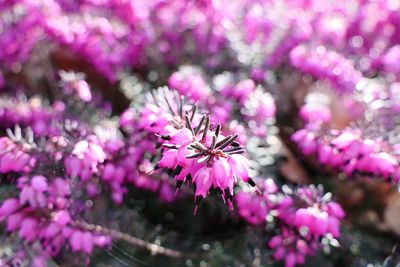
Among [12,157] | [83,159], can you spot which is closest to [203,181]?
[83,159]

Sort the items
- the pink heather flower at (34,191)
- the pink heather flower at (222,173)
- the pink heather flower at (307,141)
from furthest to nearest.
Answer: the pink heather flower at (307,141)
the pink heather flower at (34,191)
the pink heather flower at (222,173)

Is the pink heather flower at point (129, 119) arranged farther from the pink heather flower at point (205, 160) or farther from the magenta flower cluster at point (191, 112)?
the pink heather flower at point (205, 160)

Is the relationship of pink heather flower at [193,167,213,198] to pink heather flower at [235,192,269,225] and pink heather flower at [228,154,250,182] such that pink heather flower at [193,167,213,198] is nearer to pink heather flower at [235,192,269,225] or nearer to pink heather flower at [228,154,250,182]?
pink heather flower at [228,154,250,182]

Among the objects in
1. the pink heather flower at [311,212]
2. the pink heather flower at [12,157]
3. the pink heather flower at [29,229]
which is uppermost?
the pink heather flower at [12,157]

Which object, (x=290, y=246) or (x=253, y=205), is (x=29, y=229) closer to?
(x=253, y=205)

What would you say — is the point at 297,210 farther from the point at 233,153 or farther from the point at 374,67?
the point at 374,67

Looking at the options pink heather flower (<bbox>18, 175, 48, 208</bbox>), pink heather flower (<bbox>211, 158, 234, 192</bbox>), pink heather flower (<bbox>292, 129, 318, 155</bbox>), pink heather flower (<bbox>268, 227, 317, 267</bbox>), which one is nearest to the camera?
pink heather flower (<bbox>211, 158, 234, 192</bbox>)

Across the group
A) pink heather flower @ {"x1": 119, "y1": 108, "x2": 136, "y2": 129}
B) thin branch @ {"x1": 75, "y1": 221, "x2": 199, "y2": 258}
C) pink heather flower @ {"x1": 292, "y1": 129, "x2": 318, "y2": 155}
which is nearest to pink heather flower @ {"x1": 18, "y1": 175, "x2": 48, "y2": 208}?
thin branch @ {"x1": 75, "y1": 221, "x2": 199, "y2": 258}

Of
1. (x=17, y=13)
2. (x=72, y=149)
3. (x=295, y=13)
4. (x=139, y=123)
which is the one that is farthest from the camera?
(x=295, y=13)

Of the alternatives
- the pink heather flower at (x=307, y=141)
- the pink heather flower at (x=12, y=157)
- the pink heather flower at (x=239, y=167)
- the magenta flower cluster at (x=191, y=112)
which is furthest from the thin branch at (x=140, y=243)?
the pink heather flower at (x=239, y=167)

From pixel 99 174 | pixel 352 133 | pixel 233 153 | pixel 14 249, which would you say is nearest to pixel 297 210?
pixel 352 133

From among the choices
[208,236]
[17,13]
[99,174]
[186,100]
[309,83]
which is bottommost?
[208,236]
